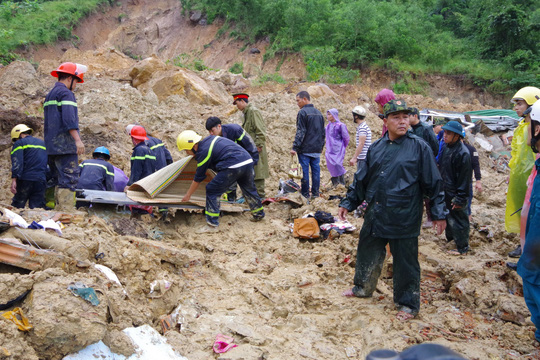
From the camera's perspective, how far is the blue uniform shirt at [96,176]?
20.5 ft

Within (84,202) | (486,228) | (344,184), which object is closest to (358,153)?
(344,184)

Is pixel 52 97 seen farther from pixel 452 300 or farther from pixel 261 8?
pixel 261 8

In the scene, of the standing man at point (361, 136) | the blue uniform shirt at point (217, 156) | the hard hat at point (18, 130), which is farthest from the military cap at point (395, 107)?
the hard hat at point (18, 130)

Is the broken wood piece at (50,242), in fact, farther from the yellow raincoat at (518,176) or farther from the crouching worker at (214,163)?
the yellow raincoat at (518,176)

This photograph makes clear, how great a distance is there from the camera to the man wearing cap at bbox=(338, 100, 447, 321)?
3764mm

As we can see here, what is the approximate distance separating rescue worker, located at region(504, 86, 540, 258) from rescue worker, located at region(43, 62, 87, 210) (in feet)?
17.5

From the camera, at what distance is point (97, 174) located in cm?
635

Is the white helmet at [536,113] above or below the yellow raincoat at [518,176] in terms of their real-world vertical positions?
above

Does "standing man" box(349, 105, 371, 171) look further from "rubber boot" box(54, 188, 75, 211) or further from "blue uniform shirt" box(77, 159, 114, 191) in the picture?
"rubber boot" box(54, 188, 75, 211)

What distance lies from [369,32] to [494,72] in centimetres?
753

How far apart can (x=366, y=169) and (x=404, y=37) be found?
981 inches

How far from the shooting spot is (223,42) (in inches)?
1304

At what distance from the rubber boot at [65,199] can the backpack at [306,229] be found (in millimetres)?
3135

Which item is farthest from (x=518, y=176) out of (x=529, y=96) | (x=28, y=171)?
(x=28, y=171)
